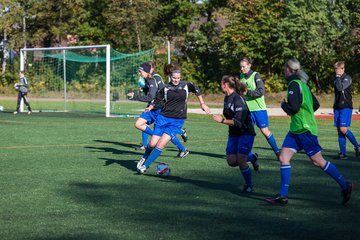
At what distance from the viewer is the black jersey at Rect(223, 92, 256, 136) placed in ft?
33.7

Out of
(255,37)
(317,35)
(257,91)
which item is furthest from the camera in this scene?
(255,37)

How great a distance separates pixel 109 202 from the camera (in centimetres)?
961

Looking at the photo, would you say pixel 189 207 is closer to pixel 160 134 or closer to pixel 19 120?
pixel 160 134

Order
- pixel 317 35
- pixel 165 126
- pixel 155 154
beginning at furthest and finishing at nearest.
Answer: pixel 317 35 < pixel 165 126 < pixel 155 154

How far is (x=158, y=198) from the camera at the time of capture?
32.6 ft

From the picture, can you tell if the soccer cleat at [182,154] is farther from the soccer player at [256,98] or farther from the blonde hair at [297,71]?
the blonde hair at [297,71]

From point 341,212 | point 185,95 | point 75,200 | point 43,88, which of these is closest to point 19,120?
point 43,88

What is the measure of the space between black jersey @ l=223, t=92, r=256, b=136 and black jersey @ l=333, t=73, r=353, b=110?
5153 millimetres

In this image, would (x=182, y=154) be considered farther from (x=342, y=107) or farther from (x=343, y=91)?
(x=343, y=91)

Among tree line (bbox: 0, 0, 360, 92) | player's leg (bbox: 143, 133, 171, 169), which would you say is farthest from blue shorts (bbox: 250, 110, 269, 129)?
tree line (bbox: 0, 0, 360, 92)

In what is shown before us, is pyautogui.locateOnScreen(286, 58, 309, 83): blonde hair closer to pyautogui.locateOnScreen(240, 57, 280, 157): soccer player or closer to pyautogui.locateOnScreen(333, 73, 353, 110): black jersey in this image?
pyautogui.locateOnScreen(240, 57, 280, 157): soccer player

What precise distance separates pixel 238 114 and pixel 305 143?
1.16 metres

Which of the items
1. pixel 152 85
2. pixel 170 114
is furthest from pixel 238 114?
pixel 152 85

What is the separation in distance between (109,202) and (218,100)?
39448 mm
